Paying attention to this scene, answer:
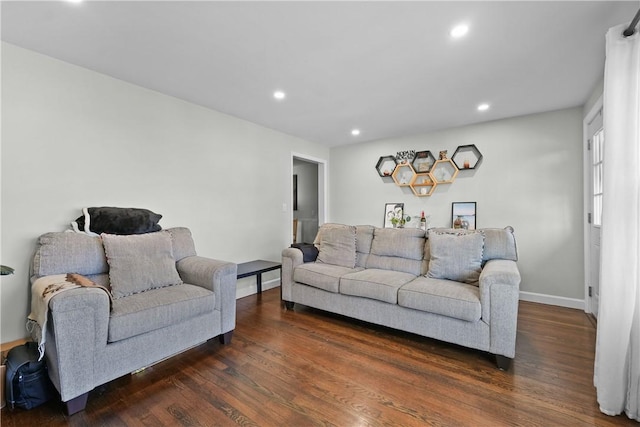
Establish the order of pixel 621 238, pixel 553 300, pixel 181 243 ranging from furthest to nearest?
pixel 553 300 → pixel 181 243 → pixel 621 238

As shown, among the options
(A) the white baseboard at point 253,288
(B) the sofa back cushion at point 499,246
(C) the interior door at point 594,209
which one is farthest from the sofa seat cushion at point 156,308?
(C) the interior door at point 594,209

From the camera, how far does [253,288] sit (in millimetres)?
3869

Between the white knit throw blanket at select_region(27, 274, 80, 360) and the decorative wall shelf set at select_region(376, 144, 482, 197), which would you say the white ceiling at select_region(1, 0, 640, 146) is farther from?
the white knit throw blanket at select_region(27, 274, 80, 360)

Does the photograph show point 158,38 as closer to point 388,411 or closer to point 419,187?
point 388,411

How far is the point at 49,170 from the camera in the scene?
223 cm

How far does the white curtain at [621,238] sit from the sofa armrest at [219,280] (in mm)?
2507

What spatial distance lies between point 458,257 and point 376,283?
80 centimetres

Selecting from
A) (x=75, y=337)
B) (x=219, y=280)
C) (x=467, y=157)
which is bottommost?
(x=75, y=337)

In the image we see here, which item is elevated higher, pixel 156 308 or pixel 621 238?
pixel 621 238

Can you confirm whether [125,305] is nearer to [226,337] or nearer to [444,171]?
[226,337]

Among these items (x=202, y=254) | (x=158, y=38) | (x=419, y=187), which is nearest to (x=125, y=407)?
(x=202, y=254)

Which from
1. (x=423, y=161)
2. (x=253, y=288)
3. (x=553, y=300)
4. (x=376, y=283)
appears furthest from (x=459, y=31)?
(x=253, y=288)

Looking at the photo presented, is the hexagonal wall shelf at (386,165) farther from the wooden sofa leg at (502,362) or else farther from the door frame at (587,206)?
the wooden sofa leg at (502,362)

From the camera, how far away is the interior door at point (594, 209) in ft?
9.26
